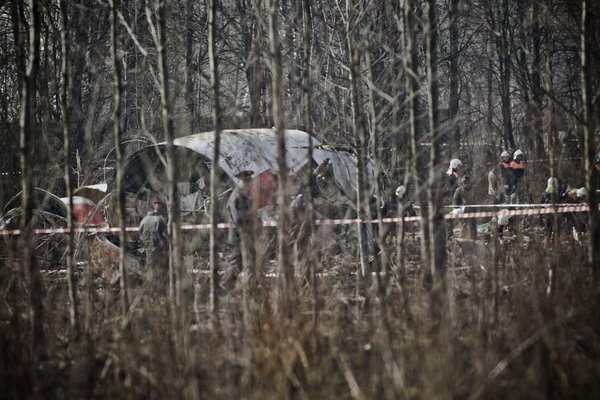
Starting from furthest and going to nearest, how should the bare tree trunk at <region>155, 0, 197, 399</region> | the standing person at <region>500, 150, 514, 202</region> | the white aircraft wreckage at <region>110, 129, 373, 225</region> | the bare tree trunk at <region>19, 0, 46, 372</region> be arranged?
the standing person at <region>500, 150, 514, 202</region> → the white aircraft wreckage at <region>110, 129, 373, 225</region> → the bare tree trunk at <region>19, 0, 46, 372</region> → the bare tree trunk at <region>155, 0, 197, 399</region>

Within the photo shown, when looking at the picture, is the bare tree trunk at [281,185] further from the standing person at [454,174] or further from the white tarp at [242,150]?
the standing person at [454,174]

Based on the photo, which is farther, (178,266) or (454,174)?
(454,174)

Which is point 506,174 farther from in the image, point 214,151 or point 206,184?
point 214,151

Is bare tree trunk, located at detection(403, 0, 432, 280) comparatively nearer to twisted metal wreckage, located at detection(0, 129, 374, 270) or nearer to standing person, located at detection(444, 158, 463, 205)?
twisted metal wreckage, located at detection(0, 129, 374, 270)

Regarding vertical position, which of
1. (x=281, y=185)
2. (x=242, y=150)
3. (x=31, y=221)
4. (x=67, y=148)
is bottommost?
(x=31, y=221)

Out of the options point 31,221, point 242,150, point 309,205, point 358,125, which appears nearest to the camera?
point 31,221

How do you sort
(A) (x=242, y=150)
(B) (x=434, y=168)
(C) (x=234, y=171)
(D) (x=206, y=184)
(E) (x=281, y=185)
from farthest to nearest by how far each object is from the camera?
(D) (x=206, y=184) < (A) (x=242, y=150) < (C) (x=234, y=171) < (B) (x=434, y=168) < (E) (x=281, y=185)

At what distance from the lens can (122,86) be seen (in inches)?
343

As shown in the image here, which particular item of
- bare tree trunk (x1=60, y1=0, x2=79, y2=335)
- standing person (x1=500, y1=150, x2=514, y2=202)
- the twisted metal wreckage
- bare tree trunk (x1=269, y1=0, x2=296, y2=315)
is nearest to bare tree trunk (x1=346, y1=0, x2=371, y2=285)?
bare tree trunk (x1=269, y1=0, x2=296, y2=315)

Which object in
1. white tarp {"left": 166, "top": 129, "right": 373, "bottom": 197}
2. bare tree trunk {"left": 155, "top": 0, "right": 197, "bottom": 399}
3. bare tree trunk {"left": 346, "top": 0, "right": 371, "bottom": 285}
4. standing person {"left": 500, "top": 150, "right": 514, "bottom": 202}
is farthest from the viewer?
standing person {"left": 500, "top": 150, "right": 514, "bottom": 202}

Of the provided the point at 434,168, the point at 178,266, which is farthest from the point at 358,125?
the point at 178,266

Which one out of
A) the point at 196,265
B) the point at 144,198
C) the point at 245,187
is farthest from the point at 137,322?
the point at 144,198

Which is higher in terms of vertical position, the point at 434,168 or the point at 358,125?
the point at 358,125

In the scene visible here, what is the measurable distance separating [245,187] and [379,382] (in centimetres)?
717
